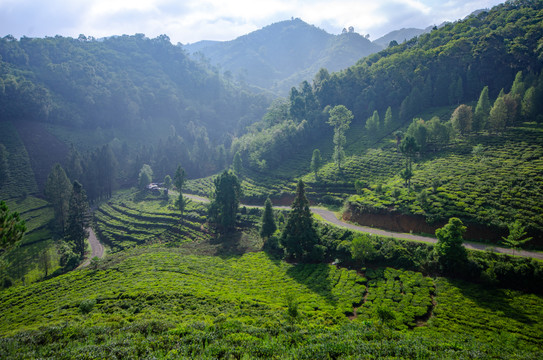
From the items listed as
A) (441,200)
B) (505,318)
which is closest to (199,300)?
(505,318)

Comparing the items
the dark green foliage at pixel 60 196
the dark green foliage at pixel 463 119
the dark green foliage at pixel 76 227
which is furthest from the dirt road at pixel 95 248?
the dark green foliage at pixel 463 119

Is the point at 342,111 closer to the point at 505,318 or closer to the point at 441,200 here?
the point at 441,200

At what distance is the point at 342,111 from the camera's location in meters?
94.6

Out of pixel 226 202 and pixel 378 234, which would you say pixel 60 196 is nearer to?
pixel 226 202

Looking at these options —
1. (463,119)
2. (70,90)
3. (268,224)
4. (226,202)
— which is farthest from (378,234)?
(70,90)

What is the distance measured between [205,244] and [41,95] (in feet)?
471

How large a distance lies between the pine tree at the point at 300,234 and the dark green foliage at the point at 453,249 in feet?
62.2

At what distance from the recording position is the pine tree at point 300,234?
4659 centimetres

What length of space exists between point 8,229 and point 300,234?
37120 mm

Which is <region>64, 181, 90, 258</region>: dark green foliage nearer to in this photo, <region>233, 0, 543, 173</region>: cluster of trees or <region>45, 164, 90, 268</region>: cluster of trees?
<region>45, 164, 90, 268</region>: cluster of trees

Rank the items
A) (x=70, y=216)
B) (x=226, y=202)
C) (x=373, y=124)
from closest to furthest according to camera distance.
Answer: (x=70, y=216), (x=226, y=202), (x=373, y=124)

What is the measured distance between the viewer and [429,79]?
102562 mm

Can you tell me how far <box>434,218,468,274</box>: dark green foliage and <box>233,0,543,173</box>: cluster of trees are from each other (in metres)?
48.3

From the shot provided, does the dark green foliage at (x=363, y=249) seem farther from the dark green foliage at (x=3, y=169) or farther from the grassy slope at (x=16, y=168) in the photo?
the dark green foliage at (x=3, y=169)
